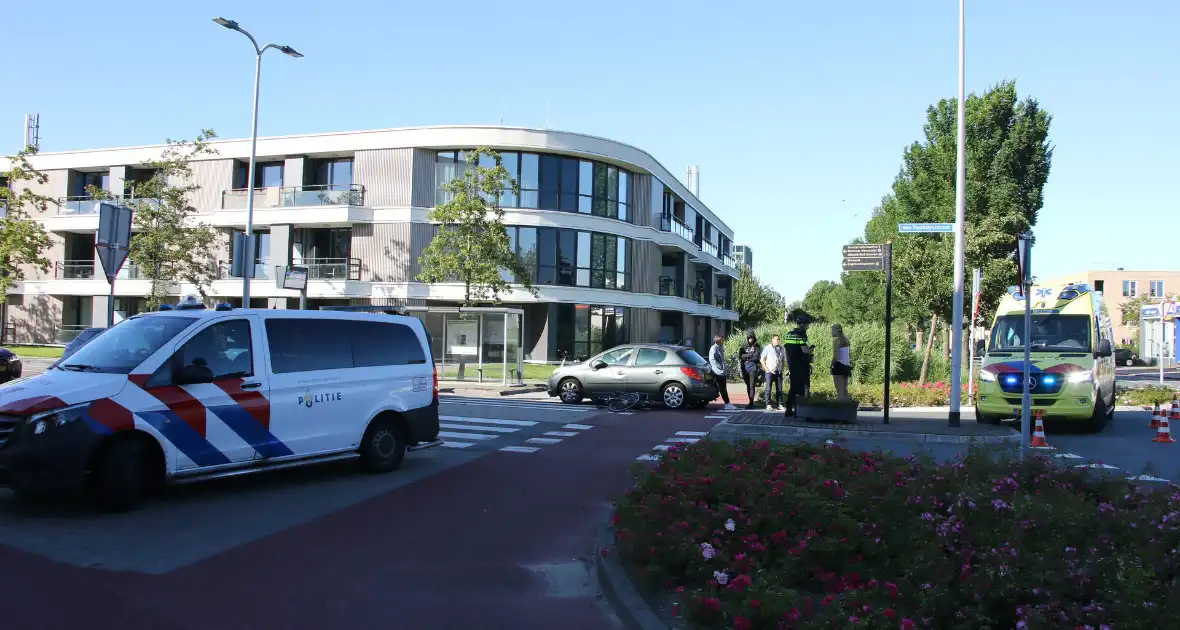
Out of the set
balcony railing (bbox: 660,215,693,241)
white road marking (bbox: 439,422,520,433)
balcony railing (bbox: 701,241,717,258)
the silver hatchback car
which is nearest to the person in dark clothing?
the silver hatchback car

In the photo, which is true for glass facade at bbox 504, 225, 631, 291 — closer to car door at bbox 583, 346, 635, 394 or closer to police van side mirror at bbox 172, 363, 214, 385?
car door at bbox 583, 346, 635, 394

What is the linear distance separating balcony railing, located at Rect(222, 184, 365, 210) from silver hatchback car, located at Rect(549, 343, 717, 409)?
69.7ft

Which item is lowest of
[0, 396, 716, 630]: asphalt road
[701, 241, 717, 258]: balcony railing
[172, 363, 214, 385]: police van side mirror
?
[0, 396, 716, 630]: asphalt road

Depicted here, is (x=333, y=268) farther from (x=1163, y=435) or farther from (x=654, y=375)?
(x=1163, y=435)

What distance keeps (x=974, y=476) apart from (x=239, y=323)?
23.3 feet

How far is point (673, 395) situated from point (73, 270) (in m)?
37.3

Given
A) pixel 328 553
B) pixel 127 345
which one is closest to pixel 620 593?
pixel 328 553

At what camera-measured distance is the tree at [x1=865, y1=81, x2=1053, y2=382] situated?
83.3ft

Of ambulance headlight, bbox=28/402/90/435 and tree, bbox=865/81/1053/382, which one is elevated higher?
tree, bbox=865/81/1053/382

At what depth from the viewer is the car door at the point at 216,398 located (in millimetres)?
7719

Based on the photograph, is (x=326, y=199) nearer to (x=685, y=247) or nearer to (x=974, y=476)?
(x=685, y=247)

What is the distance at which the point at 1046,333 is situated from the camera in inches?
647

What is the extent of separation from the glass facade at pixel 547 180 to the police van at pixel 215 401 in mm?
26492

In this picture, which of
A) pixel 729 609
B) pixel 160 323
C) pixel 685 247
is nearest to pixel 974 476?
pixel 729 609
